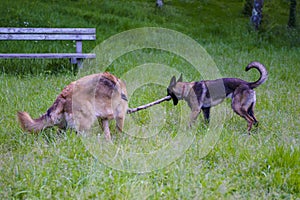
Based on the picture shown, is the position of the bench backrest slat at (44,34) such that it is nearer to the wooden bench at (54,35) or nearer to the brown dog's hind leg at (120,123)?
the wooden bench at (54,35)

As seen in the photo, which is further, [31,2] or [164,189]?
[31,2]

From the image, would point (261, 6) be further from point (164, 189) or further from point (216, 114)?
point (164, 189)

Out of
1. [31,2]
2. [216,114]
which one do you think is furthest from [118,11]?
[216,114]

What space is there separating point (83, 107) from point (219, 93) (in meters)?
2.23

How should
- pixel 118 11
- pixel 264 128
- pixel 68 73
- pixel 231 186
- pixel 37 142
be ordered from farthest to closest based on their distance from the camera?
pixel 118 11
pixel 68 73
pixel 264 128
pixel 37 142
pixel 231 186

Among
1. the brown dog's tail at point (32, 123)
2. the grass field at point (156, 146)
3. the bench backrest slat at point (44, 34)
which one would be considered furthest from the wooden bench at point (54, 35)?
the brown dog's tail at point (32, 123)

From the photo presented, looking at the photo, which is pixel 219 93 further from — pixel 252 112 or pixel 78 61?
pixel 78 61

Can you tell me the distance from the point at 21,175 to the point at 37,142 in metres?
0.97

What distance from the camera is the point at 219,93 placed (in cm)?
613

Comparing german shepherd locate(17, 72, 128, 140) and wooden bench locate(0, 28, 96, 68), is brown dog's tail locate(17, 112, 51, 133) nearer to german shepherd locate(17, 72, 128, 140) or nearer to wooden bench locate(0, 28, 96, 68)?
german shepherd locate(17, 72, 128, 140)

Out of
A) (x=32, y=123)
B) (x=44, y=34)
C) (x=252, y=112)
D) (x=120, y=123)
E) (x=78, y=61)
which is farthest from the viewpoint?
(x=44, y=34)

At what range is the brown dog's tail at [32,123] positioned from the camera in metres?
4.88

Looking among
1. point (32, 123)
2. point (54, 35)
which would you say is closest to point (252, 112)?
point (32, 123)

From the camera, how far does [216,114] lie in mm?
6562
